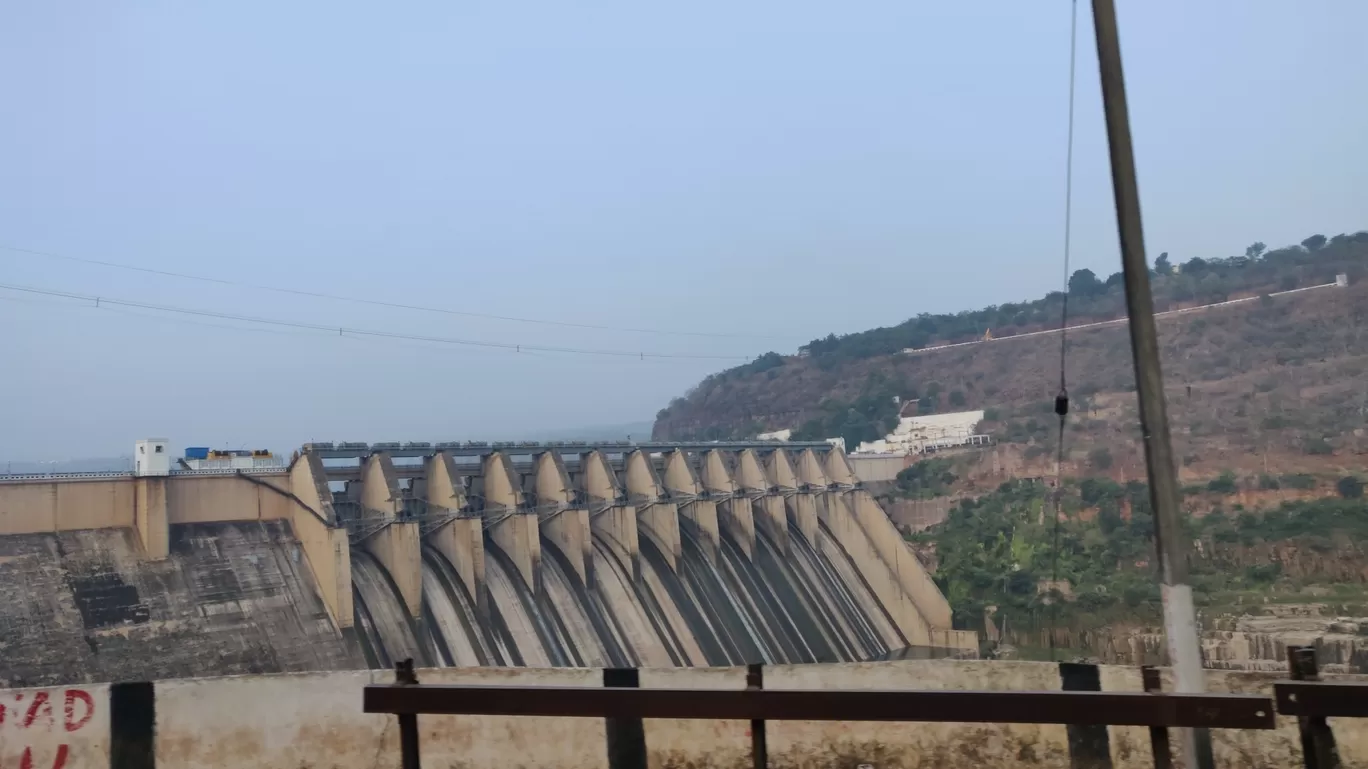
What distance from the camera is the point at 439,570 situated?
2464cm

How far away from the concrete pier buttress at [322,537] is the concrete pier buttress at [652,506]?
11.5m

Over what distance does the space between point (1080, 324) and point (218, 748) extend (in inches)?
3746

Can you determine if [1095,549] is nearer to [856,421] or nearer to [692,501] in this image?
[692,501]

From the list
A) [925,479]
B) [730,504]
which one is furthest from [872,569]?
[925,479]

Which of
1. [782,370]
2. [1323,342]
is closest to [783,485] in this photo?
[1323,342]

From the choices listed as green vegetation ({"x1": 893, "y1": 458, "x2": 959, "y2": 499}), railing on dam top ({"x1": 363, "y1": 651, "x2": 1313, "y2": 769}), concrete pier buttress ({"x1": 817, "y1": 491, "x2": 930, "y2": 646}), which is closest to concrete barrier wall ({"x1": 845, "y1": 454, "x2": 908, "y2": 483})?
green vegetation ({"x1": 893, "y1": 458, "x2": 959, "y2": 499})

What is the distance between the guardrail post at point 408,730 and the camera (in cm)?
464

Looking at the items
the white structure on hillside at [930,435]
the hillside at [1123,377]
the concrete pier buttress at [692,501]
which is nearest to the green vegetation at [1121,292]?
the hillside at [1123,377]

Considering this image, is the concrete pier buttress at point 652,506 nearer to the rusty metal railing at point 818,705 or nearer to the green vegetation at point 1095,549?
the green vegetation at point 1095,549

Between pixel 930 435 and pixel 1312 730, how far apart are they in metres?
66.9

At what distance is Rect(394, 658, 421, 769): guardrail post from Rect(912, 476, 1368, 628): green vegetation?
34.1 meters

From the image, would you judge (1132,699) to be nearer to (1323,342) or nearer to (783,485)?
(783,485)

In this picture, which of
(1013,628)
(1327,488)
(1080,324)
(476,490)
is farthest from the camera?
(1080,324)

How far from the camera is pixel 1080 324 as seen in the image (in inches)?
3649
